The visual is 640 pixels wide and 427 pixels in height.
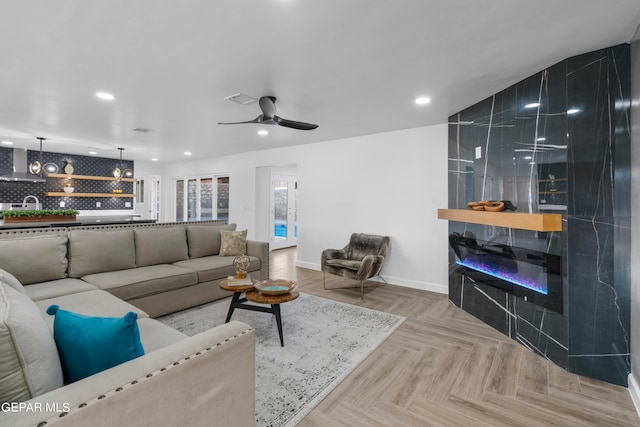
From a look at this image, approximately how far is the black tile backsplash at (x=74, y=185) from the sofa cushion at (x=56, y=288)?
16.1ft

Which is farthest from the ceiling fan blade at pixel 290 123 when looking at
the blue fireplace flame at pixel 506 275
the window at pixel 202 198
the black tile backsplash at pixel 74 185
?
the black tile backsplash at pixel 74 185

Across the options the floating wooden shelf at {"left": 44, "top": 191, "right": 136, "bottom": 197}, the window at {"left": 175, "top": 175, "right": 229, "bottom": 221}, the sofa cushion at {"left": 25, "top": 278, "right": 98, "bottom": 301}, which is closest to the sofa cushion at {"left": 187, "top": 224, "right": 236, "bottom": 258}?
the sofa cushion at {"left": 25, "top": 278, "right": 98, "bottom": 301}

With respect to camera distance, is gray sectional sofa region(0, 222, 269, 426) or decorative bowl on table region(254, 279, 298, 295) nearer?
gray sectional sofa region(0, 222, 269, 426)

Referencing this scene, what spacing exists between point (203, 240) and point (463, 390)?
3.46 m

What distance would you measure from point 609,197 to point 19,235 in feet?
16.7

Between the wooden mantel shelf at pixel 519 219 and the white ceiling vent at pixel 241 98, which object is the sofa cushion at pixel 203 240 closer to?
the white ceiling vent at pixel 241 98

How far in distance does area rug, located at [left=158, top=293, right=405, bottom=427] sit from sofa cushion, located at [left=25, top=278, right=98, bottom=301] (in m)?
0.83

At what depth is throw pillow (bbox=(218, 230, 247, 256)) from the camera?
4.22 m

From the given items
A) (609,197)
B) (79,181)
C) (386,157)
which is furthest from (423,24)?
(79,181)

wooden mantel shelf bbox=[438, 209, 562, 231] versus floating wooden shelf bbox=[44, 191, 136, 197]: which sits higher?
floating wooden shelf bbox=[44, 191, 136, 197]

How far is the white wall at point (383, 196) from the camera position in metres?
4.32

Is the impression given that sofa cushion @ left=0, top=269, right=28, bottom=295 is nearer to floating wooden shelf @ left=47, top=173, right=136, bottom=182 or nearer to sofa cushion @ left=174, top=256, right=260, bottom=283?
sofa cushion @ left=174, top=256, right=260, bottom=283

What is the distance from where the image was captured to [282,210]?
7.94m

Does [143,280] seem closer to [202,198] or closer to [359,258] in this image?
[359,258]
